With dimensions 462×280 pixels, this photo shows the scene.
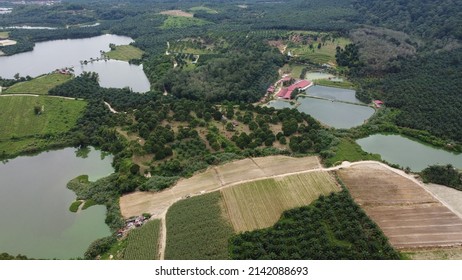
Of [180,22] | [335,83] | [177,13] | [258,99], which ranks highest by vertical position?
[177,13]

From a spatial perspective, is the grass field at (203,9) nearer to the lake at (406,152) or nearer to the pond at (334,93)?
the pond at (334,93)

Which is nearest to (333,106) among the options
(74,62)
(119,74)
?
(119,74)

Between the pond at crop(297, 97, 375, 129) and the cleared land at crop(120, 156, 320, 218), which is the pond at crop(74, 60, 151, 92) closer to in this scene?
the pond at crop(297, 97, 375, 129)

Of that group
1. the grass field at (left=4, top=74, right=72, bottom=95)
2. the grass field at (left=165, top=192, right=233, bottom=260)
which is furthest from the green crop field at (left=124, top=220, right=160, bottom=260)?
the grass field at (left=4, top=74, right=72, bottom=95)

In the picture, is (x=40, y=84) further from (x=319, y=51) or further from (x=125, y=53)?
(x=319, y=51)

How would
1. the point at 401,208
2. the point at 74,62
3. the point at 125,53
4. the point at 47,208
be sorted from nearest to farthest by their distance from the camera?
the point at 401,208 < the point at 47,208 < the point at 74,62 < the point at 125,53

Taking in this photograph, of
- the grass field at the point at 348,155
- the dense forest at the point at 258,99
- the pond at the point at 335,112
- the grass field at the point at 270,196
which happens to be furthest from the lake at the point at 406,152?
the grass field at the point at 270,196
